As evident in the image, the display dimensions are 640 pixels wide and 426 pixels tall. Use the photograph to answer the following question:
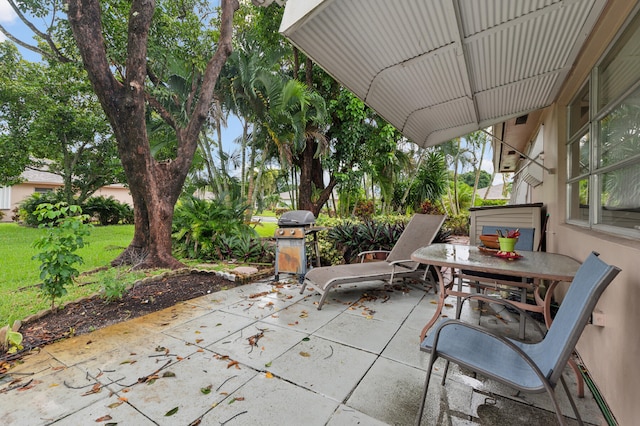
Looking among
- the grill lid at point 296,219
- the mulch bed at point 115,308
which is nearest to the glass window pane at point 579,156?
the grill lid at point 296,219

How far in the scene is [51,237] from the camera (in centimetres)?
287

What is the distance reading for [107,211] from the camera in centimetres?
1545

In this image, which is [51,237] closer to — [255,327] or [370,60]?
[255,327]

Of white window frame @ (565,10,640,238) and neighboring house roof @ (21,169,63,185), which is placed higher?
neighboring house roof @ (21,169,63,185)

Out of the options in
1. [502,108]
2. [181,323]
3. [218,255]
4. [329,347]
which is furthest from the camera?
[218,255]

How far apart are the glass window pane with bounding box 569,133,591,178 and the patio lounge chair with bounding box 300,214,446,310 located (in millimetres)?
1564

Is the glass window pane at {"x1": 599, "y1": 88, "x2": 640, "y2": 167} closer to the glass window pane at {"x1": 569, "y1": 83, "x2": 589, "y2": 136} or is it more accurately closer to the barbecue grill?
the glass window pane at {"x1": 569, "y1": 83, "x2": 589, "y2": 136}

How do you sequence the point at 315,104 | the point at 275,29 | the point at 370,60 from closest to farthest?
the point at 370,60 < the point at 315,104 < the point at 275,29

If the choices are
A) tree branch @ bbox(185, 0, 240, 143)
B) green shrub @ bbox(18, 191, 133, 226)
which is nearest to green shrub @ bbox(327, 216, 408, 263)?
tree branch @ bbox(185, 0, 240, 143)

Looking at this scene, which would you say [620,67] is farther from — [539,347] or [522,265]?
[539,347]

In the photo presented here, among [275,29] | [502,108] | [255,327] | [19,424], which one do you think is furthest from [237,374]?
[275,29]

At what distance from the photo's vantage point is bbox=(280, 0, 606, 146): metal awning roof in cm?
180

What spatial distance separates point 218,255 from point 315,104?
4.70 metres

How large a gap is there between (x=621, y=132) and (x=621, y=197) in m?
0.46
